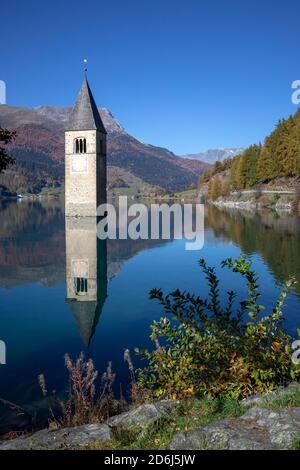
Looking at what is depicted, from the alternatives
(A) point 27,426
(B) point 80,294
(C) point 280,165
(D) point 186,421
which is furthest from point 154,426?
(C) point 280,165

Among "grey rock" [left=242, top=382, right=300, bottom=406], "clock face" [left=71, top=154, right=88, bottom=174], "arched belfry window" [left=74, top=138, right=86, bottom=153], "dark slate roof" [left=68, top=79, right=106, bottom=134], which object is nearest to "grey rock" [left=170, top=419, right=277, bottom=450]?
"grey rock" [left=242, top=382, right=300, bottom=406]

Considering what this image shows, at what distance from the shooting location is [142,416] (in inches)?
238

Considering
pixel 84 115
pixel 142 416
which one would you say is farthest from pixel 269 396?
pixel 84 115

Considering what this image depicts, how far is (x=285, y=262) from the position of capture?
75.1 feet

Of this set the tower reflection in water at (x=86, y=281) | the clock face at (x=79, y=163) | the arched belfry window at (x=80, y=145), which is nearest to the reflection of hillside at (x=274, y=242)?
the tower reflection in water at (x=86, y=281)

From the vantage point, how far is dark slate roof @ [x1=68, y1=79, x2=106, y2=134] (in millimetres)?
57906

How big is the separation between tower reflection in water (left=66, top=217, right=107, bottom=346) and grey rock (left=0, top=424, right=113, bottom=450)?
5378 millimetres

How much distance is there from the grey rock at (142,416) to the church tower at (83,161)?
53872 millimetres

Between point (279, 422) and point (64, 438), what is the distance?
287 centimetres

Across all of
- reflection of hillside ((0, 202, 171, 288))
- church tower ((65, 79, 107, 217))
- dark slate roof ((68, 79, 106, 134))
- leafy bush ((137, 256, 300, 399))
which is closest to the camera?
leafy bush ((137, 256, 300, 399))

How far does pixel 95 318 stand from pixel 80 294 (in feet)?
11.4

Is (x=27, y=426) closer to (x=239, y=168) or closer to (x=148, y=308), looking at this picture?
(x=148, y=308)

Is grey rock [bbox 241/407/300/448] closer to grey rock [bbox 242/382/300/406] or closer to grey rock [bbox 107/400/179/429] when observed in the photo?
grey rock [bbox 242/382/300/406]

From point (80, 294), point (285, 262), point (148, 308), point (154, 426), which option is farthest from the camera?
point (285, 262)
